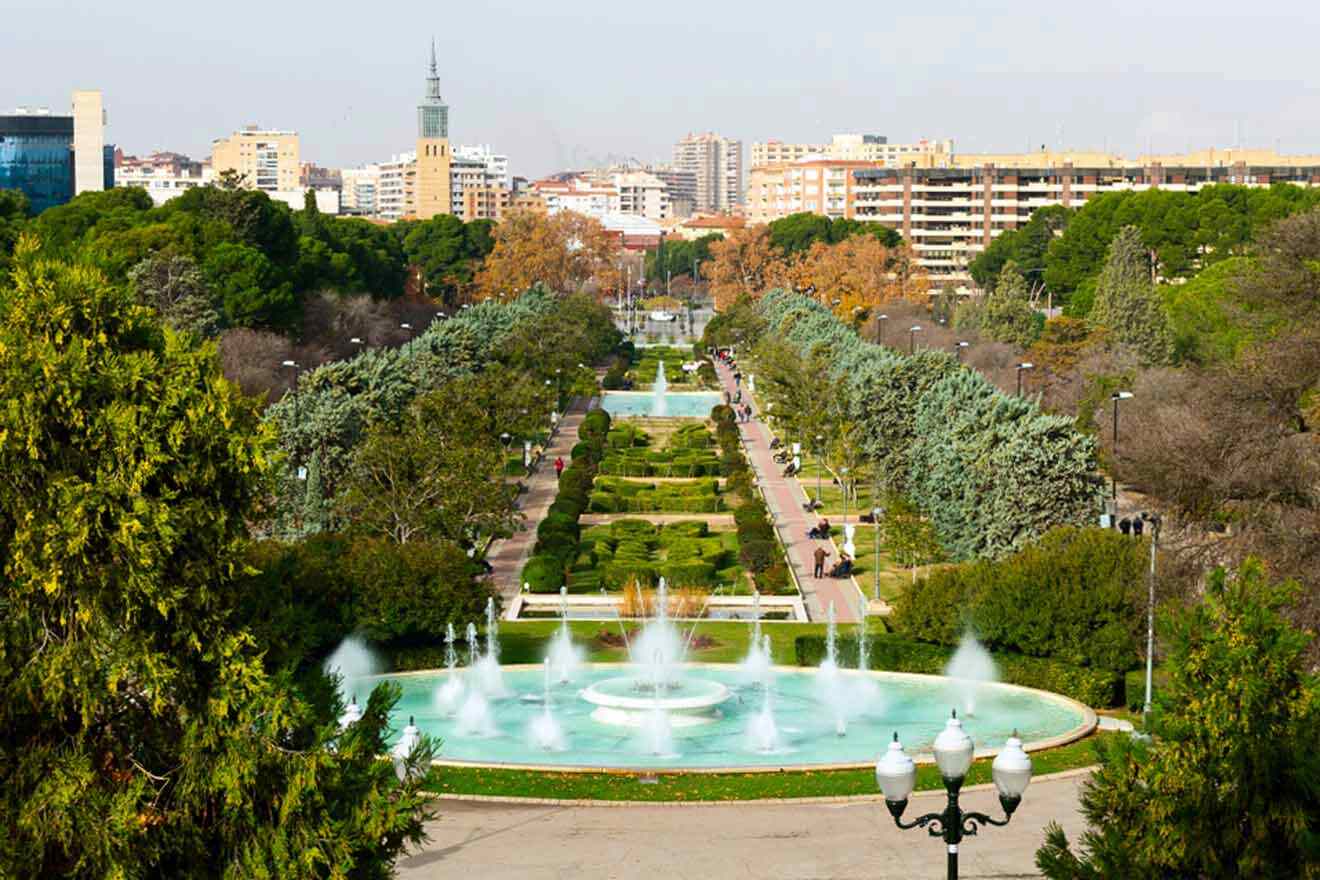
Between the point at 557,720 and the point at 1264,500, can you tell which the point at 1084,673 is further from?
the point at 557,720

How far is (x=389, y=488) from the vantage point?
148ft

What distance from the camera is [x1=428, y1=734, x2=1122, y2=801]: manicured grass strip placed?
88.6 ft

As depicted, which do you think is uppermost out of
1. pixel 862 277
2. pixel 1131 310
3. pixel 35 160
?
pixel 35 160

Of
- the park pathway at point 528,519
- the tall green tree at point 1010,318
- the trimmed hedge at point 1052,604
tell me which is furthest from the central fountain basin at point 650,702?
the tall green tree at point 1010,318

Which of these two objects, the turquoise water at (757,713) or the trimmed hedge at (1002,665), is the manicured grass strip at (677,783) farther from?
the trimmed hedge at (1002,665)

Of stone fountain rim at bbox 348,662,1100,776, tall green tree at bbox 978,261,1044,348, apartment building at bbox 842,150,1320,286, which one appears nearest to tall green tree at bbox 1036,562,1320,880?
stone fountain rim at bbox 348,662,1100,776

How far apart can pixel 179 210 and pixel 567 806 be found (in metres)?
65.1

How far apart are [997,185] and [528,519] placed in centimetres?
10407

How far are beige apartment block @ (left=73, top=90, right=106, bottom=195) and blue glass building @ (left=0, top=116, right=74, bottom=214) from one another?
9.81 meters

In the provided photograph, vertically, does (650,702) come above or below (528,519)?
below

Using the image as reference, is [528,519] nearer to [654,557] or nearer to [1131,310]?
[654,557]

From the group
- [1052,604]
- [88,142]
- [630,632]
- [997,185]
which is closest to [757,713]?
[1052,604]

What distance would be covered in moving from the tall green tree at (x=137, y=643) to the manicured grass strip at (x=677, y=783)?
11.8 metres

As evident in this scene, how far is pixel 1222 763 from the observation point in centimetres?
1448
